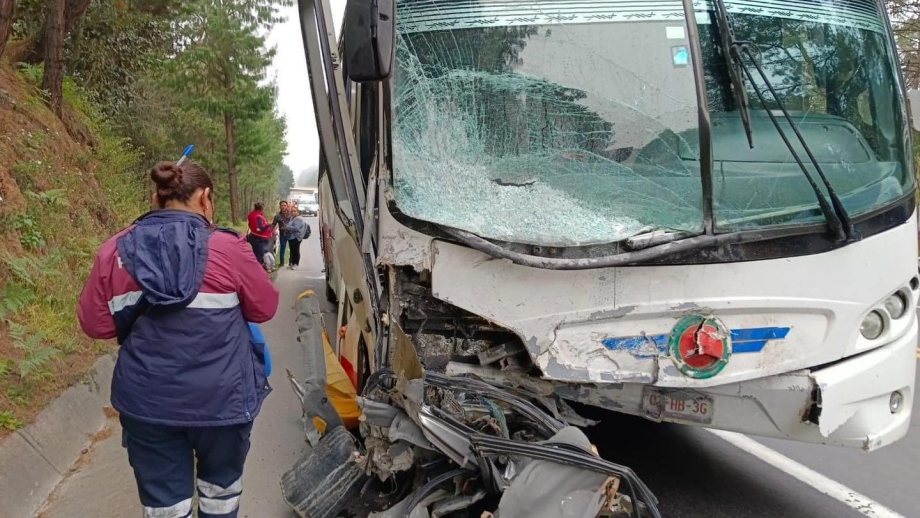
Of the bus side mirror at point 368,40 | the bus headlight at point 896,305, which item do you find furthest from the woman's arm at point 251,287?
the bus headlight at point 896,305

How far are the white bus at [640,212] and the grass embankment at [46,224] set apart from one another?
9.42 ft

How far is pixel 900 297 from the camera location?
3.32 metres

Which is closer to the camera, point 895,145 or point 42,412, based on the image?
point 895,145

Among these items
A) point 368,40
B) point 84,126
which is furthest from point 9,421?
point 84,126

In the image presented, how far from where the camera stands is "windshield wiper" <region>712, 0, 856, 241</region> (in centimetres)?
295

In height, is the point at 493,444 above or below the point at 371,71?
below

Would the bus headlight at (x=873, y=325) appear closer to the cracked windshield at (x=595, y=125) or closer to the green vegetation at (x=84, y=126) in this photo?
the cracked windshield at (x=595, y=125)

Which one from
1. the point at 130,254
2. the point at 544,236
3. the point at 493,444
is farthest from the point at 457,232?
the point at 130,254

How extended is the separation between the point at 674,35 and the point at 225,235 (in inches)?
84.1

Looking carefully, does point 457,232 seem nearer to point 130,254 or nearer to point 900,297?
point 130,254

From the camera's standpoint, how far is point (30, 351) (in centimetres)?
511

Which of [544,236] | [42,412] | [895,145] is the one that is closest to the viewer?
[544,236]

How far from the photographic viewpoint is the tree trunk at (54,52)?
987 cm

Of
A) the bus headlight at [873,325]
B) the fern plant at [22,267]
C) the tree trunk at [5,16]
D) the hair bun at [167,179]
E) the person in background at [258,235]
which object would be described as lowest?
the person in background at [258,235]
